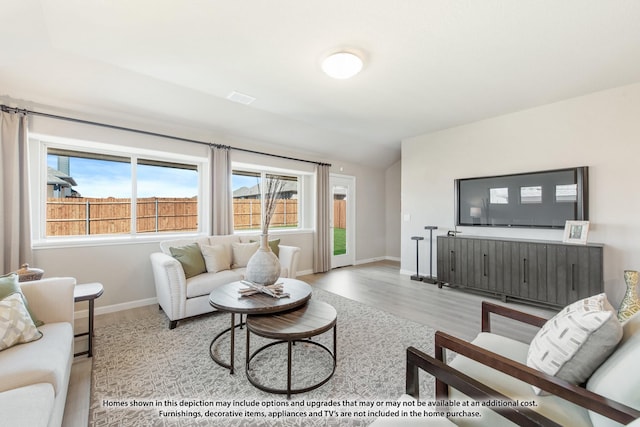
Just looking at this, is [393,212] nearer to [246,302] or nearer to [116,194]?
[246,302]

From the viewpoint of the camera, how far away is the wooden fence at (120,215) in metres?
3.16

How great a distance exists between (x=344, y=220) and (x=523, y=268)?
11.2 ft

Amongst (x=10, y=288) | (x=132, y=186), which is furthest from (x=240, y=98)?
(x=10, y=288)

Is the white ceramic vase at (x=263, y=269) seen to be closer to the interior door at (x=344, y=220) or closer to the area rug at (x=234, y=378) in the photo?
the area rug at (x=234, y=378)

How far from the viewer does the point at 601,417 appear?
90 cm

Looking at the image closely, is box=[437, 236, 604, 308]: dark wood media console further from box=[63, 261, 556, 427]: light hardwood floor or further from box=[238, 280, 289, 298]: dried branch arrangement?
box=[238, 280, 289, 298]: dried branch arrangement

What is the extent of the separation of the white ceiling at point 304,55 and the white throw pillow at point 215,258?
69.9 inches

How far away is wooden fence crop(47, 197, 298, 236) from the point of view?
3.16 meters

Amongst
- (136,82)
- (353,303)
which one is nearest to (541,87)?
(353,303)

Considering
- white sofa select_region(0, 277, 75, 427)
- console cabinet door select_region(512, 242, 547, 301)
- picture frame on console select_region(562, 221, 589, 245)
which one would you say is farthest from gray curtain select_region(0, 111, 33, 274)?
picture frame on console select_region(562, 221, 589, 245)

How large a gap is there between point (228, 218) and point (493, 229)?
4.04 metres

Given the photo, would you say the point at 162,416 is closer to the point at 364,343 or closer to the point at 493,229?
the point at 364,343

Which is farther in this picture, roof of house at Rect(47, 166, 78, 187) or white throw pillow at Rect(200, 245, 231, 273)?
white throw pillow at Rect(200, 245, 231, 273)

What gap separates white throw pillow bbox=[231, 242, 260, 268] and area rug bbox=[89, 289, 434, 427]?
915 millimetres
